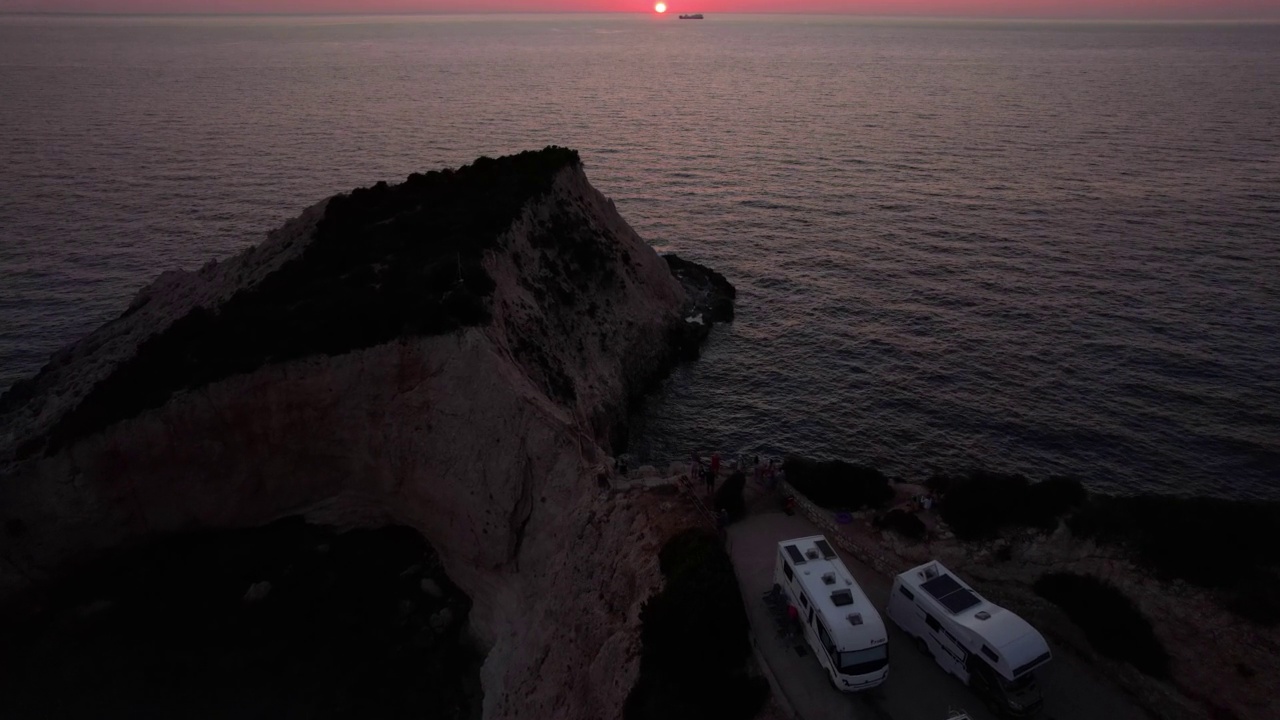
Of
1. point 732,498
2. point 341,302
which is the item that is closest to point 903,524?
point 732,498

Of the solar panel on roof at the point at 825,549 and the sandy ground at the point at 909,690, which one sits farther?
the solar panel on roof at the point at 825,549

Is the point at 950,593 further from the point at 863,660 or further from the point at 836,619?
the point at 836,619

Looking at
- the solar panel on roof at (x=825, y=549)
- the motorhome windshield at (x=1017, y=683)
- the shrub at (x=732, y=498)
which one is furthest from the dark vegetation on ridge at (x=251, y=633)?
the motorhome windshield at (x=1017, y=683)

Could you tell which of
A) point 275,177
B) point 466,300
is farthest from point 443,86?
point 466,300

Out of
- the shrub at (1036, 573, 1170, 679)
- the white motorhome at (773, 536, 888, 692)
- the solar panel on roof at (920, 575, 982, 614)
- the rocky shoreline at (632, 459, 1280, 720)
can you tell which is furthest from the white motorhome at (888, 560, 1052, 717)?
the rocky shoreline at (632, 459, 1280, 720)

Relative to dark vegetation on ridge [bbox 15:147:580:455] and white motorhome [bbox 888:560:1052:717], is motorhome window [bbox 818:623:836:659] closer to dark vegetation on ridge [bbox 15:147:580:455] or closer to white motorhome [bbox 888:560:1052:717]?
white motorhome [bbox 888:560:1052:717]

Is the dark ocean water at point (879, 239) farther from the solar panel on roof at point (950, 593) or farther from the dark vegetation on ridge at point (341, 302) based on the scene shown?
the solar panel on roof at point (950, 593)
